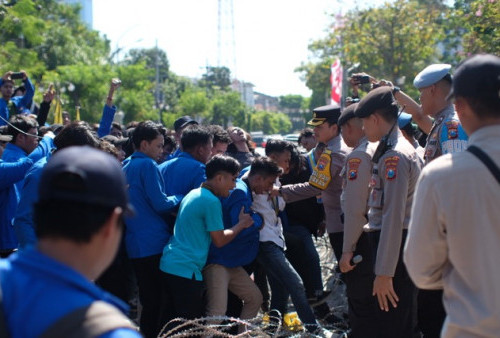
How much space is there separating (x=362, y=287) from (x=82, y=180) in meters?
3.38

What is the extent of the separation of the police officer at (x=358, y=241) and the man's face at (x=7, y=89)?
5518 mm

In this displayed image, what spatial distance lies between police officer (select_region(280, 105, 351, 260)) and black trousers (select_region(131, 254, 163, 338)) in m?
1.49

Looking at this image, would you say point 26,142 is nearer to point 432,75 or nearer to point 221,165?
point 221,165

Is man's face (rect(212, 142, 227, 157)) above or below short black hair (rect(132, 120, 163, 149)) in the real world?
below

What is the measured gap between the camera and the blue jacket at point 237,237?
17.6ft

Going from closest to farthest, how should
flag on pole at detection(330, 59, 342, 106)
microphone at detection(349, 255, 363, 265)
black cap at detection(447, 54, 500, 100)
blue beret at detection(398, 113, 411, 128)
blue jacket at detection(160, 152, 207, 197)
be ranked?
black cap at detection(447, 54, 500, 100) → microphone at detection(349, 255, 363, 265) → blue jacket at detection(160, 152, 207, 197) → blue beret at detection(398, 113, 411, 128) → flag on pole at detection(330, 59, 342, 106)

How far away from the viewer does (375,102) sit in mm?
4262

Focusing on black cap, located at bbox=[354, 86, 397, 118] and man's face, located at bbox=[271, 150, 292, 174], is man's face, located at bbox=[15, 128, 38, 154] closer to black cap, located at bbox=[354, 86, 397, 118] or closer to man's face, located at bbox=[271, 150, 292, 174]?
man's face, located at bbox=[271, 150, 292, 174]

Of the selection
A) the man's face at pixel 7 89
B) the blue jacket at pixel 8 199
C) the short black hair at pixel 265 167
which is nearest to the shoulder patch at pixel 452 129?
the short black hair at pixel 265 167

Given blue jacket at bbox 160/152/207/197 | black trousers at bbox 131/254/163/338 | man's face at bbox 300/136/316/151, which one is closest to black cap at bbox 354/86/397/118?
blue jacket at bbox 160/152/207/197

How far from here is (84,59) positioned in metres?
32.1

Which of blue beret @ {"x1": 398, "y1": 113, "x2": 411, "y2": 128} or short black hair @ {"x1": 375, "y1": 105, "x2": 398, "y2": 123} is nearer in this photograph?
short black hair @ {"x1": 375, "y1": 105, "x2": 398, "y2": 123}

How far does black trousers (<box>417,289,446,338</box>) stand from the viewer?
422cm

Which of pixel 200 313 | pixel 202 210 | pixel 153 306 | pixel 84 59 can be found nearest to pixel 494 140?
pixel 202 210
